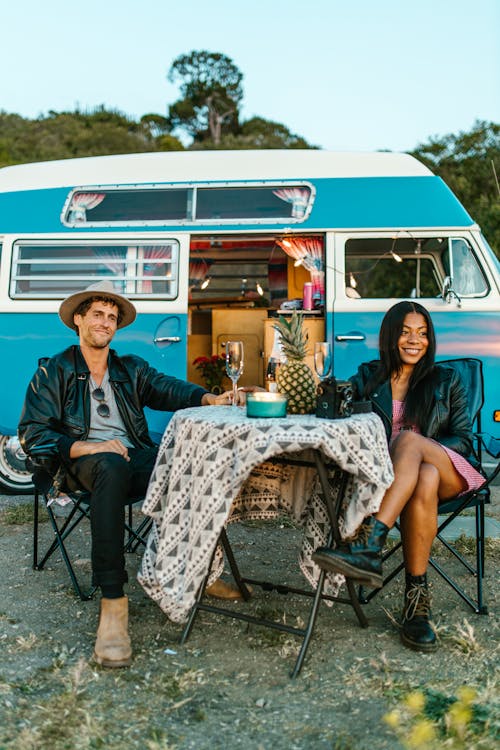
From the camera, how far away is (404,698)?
8.36ft

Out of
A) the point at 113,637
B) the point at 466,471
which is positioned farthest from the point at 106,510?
the point at 466,471

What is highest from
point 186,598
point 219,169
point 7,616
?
point 219,169

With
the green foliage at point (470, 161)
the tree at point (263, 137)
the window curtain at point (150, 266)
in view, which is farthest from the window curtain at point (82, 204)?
the tree at point (263, 137)

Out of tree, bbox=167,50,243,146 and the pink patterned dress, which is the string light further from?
tree, bbox=167,50,243,146

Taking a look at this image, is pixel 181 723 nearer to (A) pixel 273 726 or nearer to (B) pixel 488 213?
(A) pixel 273 726

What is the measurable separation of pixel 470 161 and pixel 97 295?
1685 centimetres

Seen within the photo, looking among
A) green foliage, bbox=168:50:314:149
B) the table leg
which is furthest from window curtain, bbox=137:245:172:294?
green foliage, bbox=168:50:314:149

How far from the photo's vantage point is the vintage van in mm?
5363

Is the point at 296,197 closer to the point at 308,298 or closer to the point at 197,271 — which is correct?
the point at 308,298

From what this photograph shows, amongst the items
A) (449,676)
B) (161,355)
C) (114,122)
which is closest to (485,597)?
(449,676)

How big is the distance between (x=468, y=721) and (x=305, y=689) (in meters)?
0.58

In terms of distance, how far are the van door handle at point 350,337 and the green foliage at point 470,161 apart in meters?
11.2

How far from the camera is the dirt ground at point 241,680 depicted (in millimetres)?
2328

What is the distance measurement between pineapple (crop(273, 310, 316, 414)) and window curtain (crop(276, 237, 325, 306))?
2.51 metres
